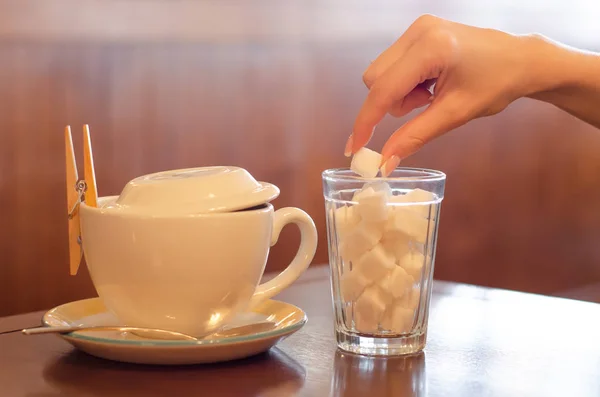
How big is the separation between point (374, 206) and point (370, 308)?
0.09 m

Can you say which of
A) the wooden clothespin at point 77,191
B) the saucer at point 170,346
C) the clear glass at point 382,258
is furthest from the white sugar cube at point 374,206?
the wooden clothespin at point 77,191

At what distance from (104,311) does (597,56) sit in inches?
25.2

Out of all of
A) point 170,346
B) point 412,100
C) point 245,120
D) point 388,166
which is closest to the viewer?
point 170,346

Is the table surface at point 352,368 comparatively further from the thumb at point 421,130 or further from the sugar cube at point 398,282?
the thumb at point 421,130

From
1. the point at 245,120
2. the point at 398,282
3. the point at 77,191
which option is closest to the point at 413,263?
the point at 398,282

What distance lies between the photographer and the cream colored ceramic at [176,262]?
0.67 m

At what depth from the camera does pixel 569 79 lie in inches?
37.9

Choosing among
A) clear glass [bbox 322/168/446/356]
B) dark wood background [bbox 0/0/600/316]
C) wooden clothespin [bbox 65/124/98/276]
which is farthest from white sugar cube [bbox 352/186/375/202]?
dark wood background [bbox 0/0/600/316]

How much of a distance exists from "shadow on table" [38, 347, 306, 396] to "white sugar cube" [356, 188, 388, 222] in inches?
5.4

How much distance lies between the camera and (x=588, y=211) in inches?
106

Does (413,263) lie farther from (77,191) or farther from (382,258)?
(77,191)

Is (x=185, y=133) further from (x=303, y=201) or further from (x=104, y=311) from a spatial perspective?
(x=104, y=311)

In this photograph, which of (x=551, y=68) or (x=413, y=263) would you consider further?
(x=551, y=68)

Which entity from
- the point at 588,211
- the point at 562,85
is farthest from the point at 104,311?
the point at 588,211
